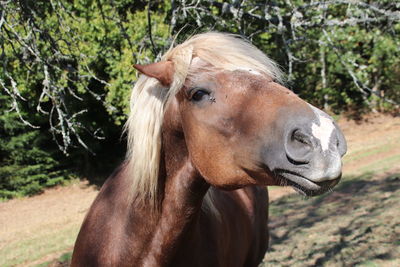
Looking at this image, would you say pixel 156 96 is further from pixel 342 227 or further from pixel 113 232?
pixel 342 227

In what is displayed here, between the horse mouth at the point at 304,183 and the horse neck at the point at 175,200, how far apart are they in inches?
21.8

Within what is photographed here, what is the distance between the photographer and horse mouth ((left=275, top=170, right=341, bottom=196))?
1.49 metres

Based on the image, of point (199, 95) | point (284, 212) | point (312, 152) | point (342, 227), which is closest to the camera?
point (312, 152)

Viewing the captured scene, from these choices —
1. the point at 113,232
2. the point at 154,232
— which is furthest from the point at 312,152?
the point at 113,232

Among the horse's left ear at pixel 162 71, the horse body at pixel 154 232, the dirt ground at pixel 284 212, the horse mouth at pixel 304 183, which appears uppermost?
the horse's left ear at pixel 162 71

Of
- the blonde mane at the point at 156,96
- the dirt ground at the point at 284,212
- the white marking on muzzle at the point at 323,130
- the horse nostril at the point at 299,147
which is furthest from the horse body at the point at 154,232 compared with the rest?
the dirt ground at the point at 284,212

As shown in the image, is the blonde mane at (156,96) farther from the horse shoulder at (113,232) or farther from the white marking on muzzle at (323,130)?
the white marking on muzzle at (323,130)

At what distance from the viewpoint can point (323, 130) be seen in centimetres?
145

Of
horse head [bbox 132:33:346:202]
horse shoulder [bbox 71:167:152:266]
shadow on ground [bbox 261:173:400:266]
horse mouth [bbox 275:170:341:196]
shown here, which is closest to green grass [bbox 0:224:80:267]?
shadow on ground [bbox 261:173:400:266]

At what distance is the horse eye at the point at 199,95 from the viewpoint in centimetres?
186

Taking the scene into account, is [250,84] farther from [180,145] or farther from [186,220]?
[186,220]

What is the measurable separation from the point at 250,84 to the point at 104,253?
130 cm

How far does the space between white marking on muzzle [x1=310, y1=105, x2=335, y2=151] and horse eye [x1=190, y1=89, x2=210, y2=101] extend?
0.59 m

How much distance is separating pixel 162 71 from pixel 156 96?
158 mm
